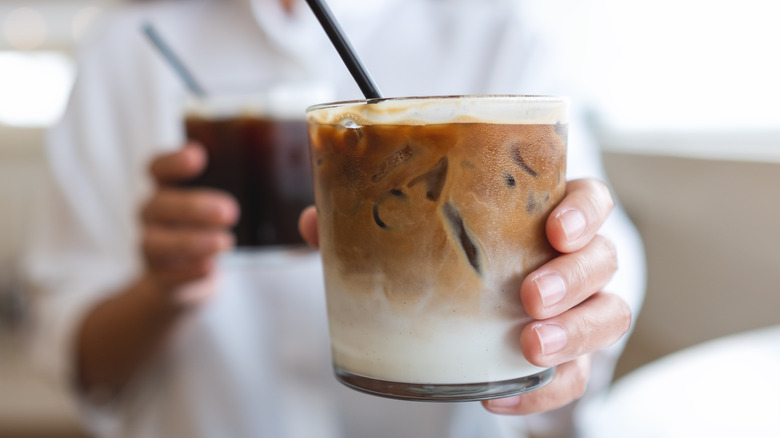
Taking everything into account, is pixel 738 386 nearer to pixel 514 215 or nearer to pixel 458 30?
pixel 514 215

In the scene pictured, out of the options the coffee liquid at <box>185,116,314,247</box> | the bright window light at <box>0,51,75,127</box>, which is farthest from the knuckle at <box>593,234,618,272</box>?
the bright window light at <box>0,51,75,127</box>

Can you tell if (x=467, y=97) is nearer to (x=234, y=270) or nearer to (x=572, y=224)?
(x=572, y=224)

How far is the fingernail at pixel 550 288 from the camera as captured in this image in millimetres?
582

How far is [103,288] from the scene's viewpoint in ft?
5.83

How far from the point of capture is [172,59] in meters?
1.20

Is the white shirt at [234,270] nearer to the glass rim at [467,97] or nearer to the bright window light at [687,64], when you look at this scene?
the bright window light at [687,64]

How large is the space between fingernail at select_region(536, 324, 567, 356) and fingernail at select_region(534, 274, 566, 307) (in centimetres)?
3

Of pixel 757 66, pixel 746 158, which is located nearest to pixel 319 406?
pixel 746 158

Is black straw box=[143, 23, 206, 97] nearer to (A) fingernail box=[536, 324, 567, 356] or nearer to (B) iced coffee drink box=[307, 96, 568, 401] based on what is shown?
(B) iced coffee drink box=[307, 96, 568, 401]

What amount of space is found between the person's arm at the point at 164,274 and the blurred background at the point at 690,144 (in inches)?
42.5

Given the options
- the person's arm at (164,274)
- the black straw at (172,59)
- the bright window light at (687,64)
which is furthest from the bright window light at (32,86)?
the black straw at (172,59)

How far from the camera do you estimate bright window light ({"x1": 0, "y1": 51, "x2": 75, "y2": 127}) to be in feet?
13.1

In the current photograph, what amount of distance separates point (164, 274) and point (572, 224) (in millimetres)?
907

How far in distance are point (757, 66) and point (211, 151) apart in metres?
1.23
